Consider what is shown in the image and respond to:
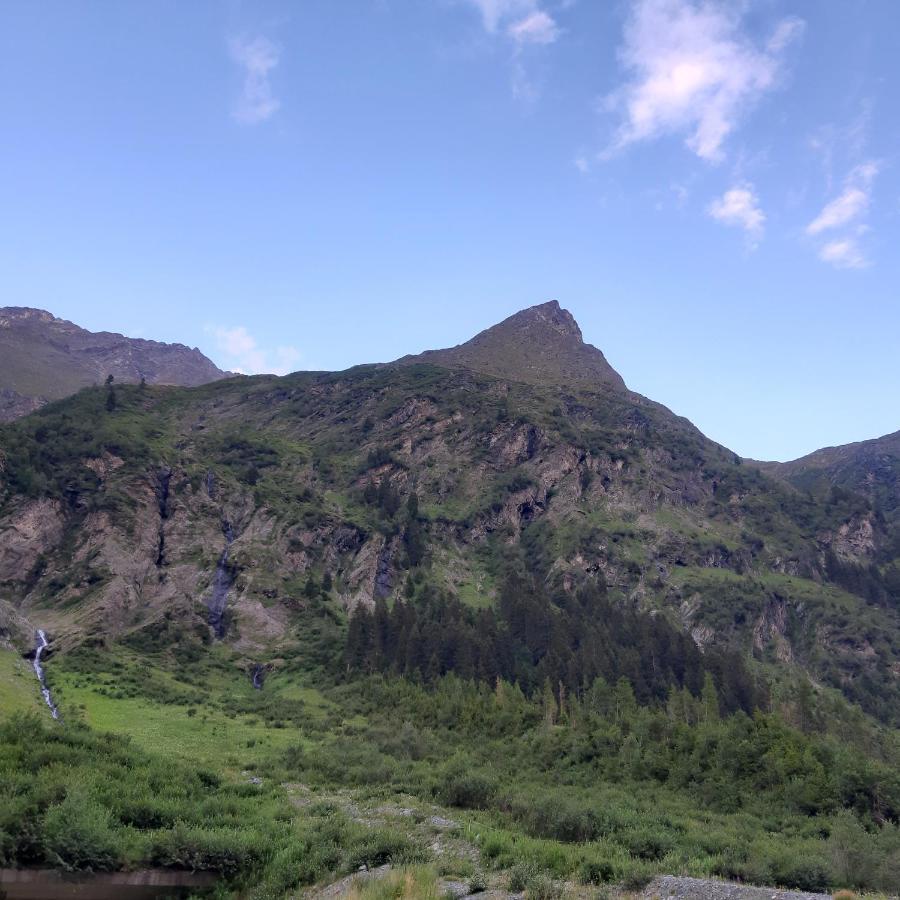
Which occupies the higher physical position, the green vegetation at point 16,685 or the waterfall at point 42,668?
the green vegetation at point 16,685

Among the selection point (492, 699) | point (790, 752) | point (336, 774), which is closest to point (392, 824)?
point (336, 774)

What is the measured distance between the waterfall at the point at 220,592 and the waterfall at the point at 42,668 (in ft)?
77.4

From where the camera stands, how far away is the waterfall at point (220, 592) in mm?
101188

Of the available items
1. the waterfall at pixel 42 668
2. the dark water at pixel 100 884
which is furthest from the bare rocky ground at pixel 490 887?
the waterfall at pixel 42 668

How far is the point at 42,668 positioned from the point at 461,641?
5119 cm

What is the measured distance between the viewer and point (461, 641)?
91500 mm

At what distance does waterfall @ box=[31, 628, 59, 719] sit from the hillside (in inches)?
54.2

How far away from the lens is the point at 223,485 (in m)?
136

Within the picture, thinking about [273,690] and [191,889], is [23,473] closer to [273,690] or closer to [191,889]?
[273,690]

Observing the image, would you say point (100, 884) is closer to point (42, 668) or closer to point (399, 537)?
point (42, 668)

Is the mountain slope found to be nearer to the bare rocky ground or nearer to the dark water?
the bare rocky ground

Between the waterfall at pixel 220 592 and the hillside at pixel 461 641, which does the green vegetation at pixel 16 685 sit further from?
the waterfall at pixel 220 592

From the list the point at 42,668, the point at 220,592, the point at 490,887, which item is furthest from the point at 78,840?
the point at 220,592

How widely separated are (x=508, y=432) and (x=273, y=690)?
396ft
